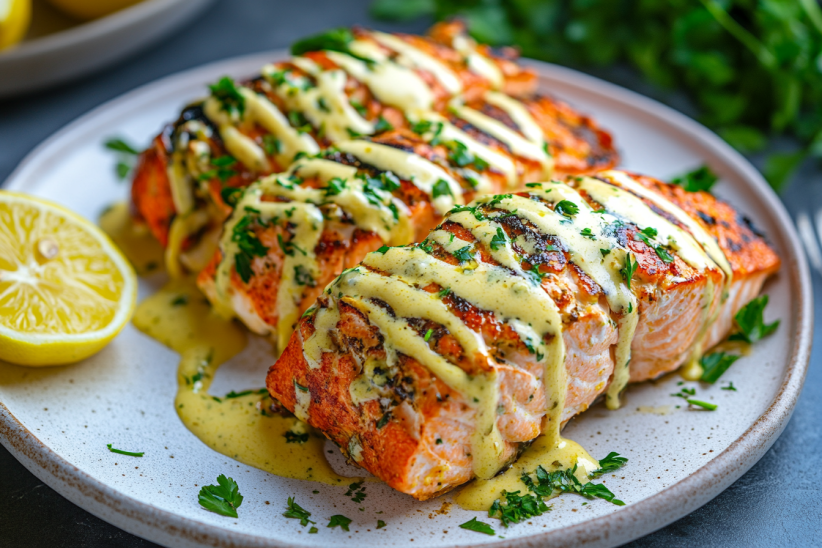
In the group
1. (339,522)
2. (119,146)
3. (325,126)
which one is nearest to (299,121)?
(325,126)

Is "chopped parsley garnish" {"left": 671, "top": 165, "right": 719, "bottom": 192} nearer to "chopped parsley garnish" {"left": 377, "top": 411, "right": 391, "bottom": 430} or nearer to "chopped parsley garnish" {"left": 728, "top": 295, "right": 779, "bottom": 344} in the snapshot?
"chopped parsley garnish" {"left": 728, "top": 295, "right": 779, "bottom": 344}

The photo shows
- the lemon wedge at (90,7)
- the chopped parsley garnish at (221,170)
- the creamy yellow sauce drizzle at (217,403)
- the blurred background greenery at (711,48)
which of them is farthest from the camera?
the lemon wedge at (90,7)

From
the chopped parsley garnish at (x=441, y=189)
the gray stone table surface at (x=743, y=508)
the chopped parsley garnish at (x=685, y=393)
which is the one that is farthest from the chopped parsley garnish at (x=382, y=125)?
the gray stone table surface at (x=743, y=508)

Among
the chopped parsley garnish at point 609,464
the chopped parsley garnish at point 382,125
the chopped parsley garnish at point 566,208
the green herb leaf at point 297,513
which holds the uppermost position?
the chopped parsley garnish at point 566,208

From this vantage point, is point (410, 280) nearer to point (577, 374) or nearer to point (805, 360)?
point (577, 374)

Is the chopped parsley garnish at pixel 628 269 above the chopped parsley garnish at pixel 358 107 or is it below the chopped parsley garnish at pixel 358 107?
below

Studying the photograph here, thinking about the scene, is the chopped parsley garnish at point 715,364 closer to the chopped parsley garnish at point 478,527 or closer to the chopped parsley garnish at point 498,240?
the chopped parsley garnish at point 498,240
